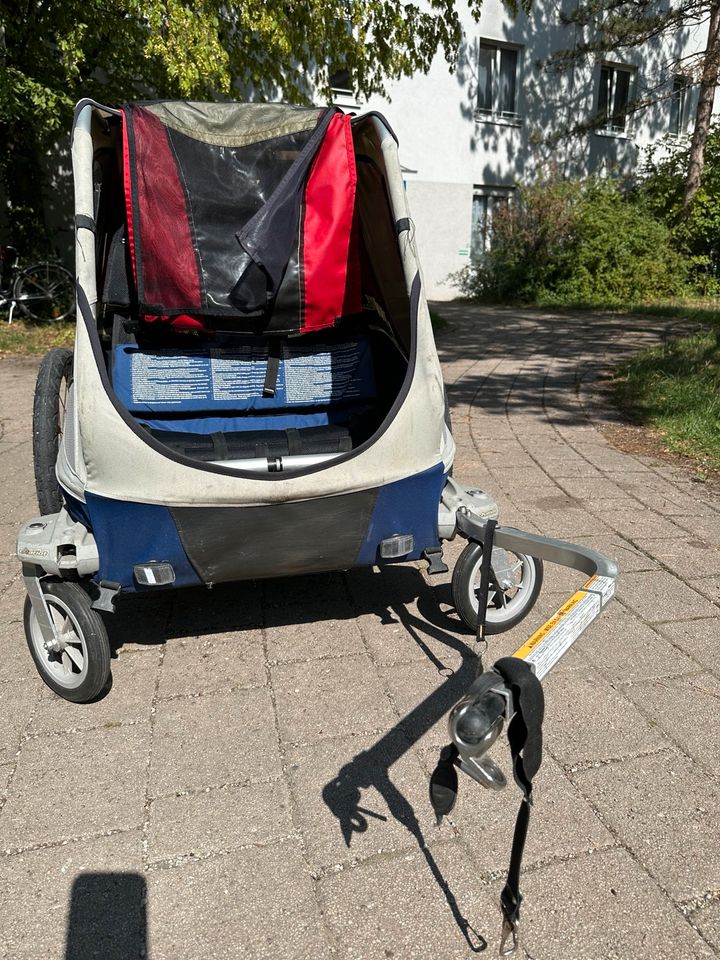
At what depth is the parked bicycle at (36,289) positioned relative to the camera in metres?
11.6

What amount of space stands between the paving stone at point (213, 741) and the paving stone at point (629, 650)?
141 cm

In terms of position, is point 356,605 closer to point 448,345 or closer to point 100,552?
point 100,552

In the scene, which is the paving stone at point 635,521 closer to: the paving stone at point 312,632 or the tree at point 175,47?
the paving stone at point 312,632

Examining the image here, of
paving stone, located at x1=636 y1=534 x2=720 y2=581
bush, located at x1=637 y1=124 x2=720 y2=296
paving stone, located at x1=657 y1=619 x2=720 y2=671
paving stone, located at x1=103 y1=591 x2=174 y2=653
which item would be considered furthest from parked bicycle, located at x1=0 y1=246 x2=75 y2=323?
bush, located at x1=637 y1=124 x2=720 y2=296

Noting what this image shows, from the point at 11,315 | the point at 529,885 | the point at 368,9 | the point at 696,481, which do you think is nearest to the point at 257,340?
the point at 529,885

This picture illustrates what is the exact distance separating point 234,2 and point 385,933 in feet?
33.2

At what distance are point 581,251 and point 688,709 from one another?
597 inches

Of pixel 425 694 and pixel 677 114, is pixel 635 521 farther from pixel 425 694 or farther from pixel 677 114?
pixel 677 114

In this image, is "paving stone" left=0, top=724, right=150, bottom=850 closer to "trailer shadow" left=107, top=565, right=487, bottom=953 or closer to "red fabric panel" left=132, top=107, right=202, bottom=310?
"trailer shadow" left=107, top=565, right=487, bottom=953

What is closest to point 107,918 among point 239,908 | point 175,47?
point 239,908

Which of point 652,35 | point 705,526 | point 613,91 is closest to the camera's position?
point 705,526

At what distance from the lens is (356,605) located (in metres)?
3.76

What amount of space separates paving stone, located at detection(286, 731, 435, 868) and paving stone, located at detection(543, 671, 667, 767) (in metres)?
0.54

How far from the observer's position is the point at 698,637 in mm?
3467
